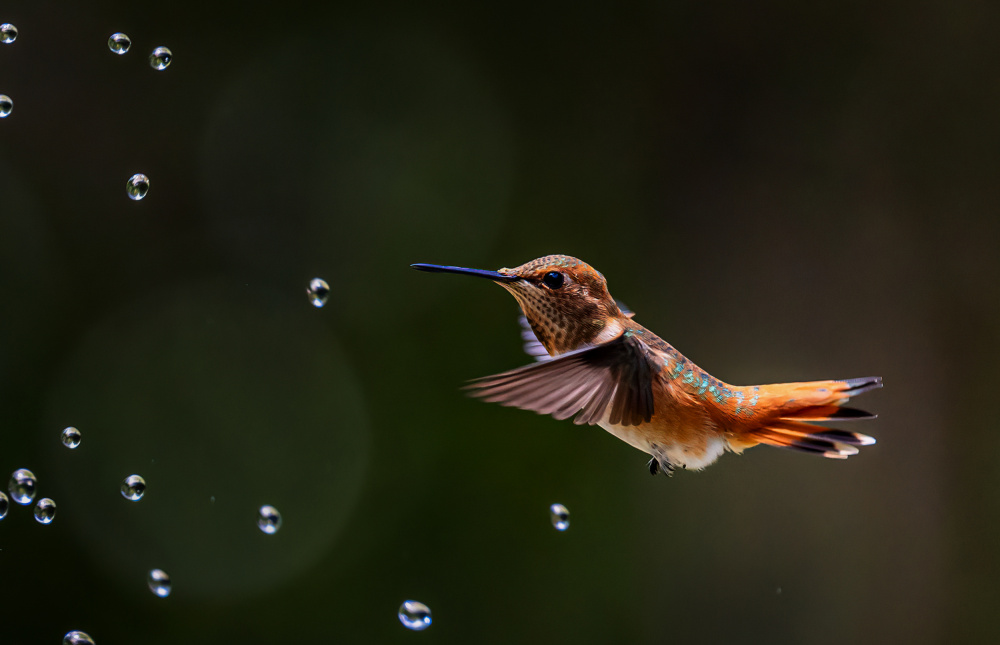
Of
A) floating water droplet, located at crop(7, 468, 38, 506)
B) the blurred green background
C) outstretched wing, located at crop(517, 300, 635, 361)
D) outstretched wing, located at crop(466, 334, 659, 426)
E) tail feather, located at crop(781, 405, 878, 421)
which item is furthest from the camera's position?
the blurred green background

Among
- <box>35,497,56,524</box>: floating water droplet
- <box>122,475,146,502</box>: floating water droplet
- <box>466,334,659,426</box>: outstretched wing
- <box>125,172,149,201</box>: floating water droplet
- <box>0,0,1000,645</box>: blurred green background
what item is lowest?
<box>35,497,56,524</box>: floating water droplet

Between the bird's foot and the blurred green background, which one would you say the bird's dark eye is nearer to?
the bird's foot

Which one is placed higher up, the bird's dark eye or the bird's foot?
the bird's dark eye

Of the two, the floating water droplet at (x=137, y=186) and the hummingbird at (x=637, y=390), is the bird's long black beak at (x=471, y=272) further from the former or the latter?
the floating water droplet at (x=137, y=186)

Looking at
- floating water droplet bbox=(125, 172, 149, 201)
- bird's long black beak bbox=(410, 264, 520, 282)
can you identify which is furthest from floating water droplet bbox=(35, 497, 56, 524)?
bird's long black beak bbox=(410, 264, 520, 282)

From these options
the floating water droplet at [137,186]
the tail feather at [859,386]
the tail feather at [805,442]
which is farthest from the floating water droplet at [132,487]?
the tail feather at [859,386]

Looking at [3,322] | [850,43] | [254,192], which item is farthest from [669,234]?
[3,322]

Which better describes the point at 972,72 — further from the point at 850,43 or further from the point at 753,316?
the point at 753,316

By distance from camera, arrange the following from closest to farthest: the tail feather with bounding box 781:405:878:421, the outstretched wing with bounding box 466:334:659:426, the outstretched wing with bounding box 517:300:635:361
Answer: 1. the outstretched wing with bounding box 466:334:659:426
2. the tail feather with bounding box 781:405:878:421
3. the outstretched wing with bounding box 517:300:635:361
